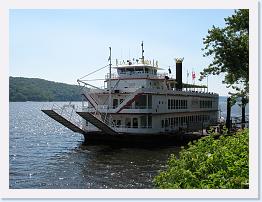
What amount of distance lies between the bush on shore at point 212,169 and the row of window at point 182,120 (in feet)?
61.0

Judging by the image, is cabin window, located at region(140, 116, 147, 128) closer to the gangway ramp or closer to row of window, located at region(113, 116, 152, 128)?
row of window, located at region(113, 116, 152, 128)

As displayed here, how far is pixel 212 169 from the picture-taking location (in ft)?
24.8

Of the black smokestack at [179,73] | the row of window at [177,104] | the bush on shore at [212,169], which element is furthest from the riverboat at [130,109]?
the bush on shore at [212,169]

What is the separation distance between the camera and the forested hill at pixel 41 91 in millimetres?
94062

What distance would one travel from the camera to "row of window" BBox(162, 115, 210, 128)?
27.5 m

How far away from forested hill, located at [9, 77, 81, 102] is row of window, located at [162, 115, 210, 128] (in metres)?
62.8

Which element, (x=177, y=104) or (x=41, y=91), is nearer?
(x=177, y=104)

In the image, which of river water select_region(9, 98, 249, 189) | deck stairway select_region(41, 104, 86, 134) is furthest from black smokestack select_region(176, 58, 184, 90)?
deck stairway select_region(41, 104, 86, 134)

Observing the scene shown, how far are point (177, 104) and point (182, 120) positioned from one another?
1952 millimetres

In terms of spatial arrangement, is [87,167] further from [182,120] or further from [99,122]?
[182,120]

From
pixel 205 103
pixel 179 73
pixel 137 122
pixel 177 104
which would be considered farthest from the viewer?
pixel 205 103

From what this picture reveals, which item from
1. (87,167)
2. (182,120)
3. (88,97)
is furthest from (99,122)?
(182,120)
